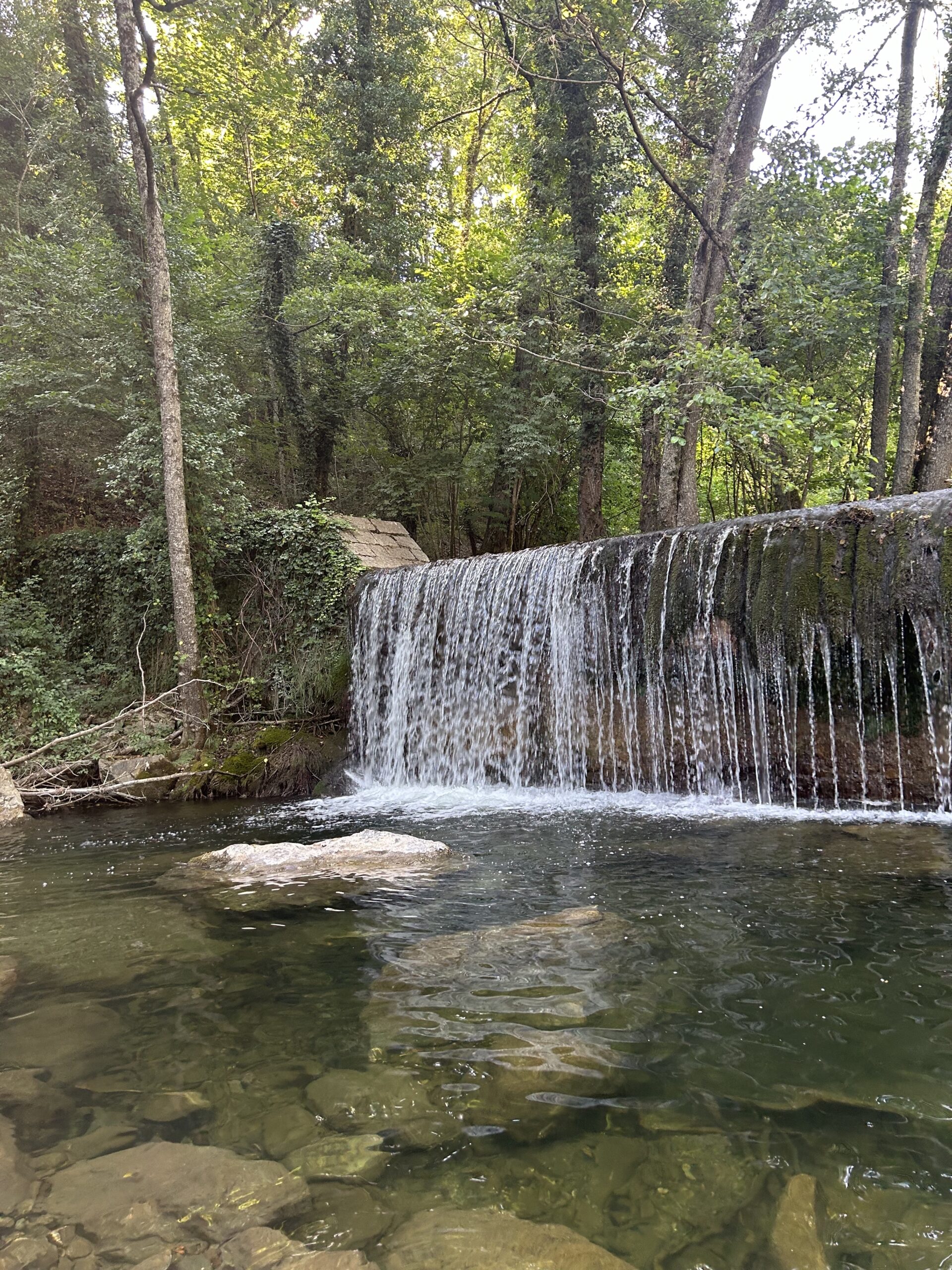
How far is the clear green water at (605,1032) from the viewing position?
1.72 m

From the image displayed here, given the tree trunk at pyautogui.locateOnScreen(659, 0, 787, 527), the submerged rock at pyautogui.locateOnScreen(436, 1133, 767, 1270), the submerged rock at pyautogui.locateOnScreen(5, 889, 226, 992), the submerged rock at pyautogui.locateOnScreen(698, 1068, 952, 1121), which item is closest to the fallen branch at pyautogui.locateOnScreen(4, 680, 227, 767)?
the submerged rock at pyautogui.locateOnScreen(5, 889, 226, 992)

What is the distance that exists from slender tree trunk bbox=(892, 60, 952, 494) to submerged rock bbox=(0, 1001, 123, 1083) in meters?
10.3

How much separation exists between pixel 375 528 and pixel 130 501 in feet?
13.1

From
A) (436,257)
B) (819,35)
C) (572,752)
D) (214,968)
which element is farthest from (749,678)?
(436,257)

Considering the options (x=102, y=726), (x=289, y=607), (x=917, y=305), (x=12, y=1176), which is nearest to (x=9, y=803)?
(x=102, y=726)

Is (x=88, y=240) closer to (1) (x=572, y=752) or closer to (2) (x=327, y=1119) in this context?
(1) (x=572, y=752)

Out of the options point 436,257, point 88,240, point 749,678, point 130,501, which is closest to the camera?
point 749,678

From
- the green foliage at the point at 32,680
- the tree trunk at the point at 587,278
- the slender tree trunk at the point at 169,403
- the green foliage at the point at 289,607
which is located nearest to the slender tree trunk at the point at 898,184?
the tree trunk at the point at 587,278

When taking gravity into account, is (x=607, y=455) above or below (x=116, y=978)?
above

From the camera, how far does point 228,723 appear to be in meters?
9.63

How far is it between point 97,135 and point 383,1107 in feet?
42.5

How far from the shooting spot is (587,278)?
11.8 m

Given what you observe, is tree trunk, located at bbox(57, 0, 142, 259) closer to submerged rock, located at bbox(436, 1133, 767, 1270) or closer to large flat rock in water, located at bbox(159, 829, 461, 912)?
large flat rock in water, located at bbox(159, 829, 461, 912)

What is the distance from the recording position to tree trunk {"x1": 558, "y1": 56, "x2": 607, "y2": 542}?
11.7 m
